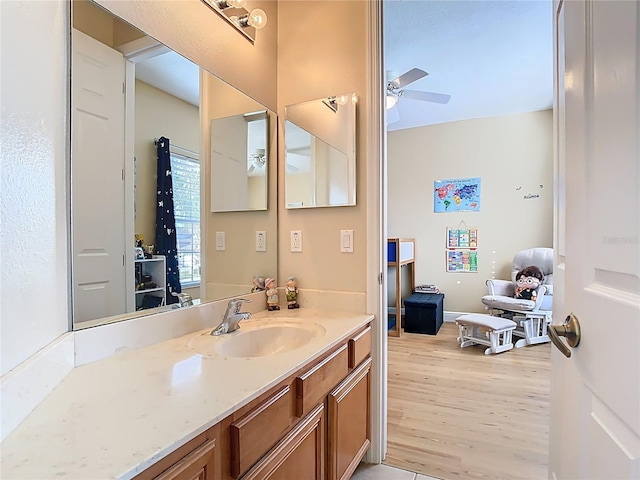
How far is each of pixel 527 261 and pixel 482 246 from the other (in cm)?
56

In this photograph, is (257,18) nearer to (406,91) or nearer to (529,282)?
(406,91)

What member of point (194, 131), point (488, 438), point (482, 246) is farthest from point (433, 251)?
point (194, 131)

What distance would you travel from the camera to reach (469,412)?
229cm

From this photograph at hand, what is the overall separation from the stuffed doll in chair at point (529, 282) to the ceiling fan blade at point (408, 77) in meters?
2.58

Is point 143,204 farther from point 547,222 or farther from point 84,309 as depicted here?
point 547,222

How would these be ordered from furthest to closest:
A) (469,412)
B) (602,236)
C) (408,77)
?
(408,77)
(469,412)
(602,236)

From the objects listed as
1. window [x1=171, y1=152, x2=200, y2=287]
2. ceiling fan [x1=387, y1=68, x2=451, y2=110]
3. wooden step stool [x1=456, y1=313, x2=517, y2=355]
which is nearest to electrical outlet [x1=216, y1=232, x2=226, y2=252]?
window [x1=171, y1=152, x2=200, y2=287]

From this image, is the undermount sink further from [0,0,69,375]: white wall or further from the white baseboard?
the white baseboard

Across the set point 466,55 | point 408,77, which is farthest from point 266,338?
point 466,55

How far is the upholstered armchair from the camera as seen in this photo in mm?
3662

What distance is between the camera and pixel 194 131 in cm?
149

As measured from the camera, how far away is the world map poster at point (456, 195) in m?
4.60

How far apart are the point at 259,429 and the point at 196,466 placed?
0.21m

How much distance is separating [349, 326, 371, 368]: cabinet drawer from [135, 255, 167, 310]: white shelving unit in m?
0.78
